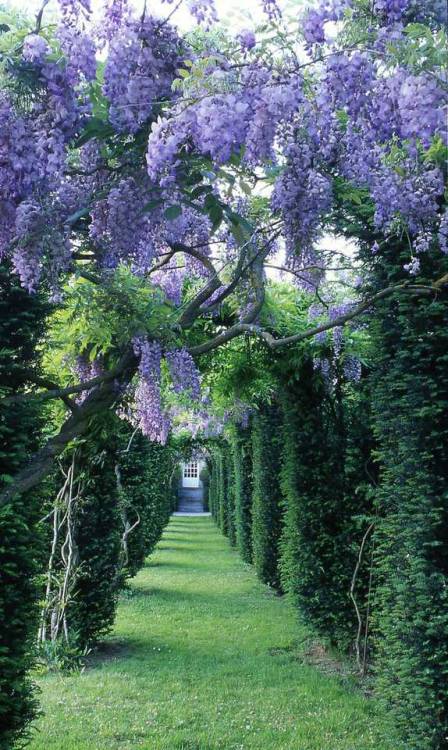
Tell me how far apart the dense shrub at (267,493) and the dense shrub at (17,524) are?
21.1ft

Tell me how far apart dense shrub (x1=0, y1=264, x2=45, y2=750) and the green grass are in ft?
3.45

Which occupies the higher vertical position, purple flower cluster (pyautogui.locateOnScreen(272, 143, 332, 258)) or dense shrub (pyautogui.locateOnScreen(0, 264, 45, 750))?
purple flower cluster (pyautogui.locateOnScreen(272, 143, 332, 258))

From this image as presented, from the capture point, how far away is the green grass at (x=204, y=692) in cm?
463

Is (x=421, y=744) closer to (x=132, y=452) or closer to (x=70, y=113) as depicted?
(x=70, y=113)

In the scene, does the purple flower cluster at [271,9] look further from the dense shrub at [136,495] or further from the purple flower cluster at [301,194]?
the dense shrub at [136,495]

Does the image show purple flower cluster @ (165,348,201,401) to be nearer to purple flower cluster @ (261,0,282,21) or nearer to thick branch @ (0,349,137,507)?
thick branch @ (0,349,137,507)

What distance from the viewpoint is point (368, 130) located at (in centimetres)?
259

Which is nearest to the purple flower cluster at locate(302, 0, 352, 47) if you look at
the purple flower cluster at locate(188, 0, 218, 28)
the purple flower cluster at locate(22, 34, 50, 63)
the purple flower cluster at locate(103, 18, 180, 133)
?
the purple flower cluster at locate(188, 0, 218, 28)

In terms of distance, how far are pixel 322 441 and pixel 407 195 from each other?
14.6 ft

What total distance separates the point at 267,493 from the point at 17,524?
7488 mm

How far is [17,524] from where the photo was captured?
3.55 meters

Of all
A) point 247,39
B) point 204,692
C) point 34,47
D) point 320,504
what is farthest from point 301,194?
point 320,504

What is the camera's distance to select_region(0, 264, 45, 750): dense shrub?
3486mm

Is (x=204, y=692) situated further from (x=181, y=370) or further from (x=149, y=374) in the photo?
(x=149, y=374)
